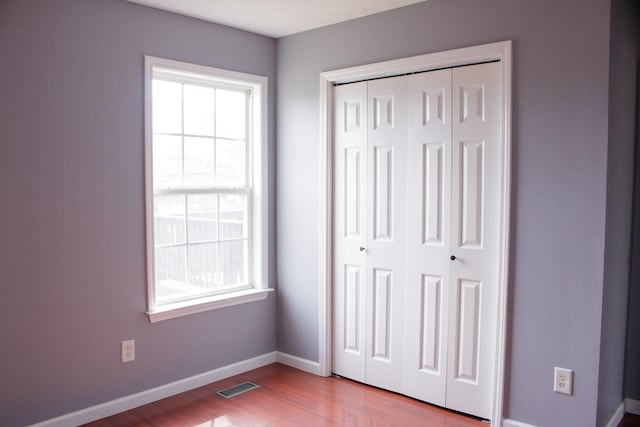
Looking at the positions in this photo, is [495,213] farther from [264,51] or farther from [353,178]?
[264,51]

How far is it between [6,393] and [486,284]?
2.64 meters

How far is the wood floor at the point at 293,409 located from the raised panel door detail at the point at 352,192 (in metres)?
1.08

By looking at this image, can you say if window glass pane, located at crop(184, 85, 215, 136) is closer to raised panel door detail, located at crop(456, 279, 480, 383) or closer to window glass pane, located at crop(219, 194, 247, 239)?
window glass pane, located at crop(219, 194, 247, 239)

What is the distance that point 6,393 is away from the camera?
2.66 m

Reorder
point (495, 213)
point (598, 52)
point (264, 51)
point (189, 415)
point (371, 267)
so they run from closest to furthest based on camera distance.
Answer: point (598, 52)
point (495, 213)
point (189, 415)
point (371, 267)
point (264, 51)

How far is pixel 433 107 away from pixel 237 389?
2.26 meters

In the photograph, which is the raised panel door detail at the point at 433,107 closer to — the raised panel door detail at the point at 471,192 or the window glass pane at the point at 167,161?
the raised panel door detail at the point at 471,192

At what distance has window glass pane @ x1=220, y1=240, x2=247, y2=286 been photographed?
3764mm

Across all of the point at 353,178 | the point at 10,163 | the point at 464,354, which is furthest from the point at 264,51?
the point at 464,354

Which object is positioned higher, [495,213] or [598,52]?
[598,52]

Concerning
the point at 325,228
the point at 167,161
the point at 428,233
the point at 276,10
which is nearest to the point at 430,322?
the point at 428,233

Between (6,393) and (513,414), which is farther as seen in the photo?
(513,414)

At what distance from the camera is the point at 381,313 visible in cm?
345

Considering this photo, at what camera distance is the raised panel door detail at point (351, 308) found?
359cm
